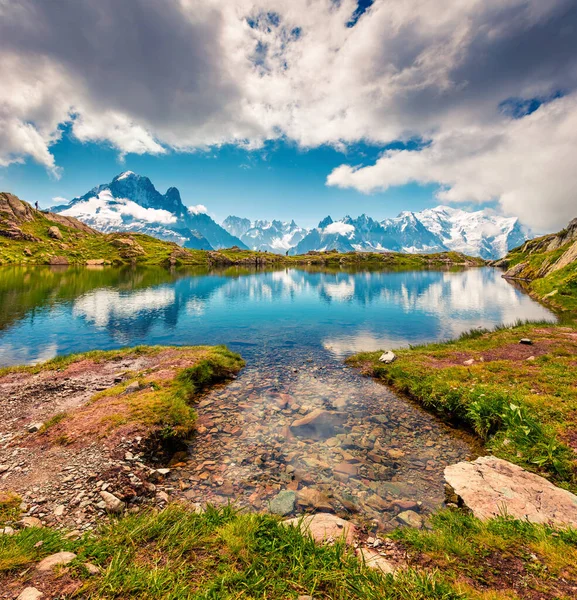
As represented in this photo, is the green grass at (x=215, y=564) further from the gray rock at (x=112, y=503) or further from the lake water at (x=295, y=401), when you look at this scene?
the lake water at (x=295, y=401)

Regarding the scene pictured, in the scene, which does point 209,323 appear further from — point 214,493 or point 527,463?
point 527,463

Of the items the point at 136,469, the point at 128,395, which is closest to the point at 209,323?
the point at 128,395

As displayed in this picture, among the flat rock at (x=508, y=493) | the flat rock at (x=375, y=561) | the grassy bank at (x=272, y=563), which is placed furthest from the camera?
the flat rock at (x=508, y=493)

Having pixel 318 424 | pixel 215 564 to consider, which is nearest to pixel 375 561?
pixel 215 564

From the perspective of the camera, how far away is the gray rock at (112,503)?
9.67 metres

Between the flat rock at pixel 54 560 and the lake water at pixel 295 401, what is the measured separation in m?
5.36

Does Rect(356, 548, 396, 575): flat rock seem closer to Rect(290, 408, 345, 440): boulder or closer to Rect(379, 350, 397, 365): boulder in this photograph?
Rect(290, 408, 345, 440): boulder

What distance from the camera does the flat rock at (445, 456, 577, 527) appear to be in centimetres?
883

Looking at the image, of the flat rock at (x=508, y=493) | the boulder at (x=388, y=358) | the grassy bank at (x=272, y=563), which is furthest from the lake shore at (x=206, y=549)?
the boulder at (x=388, y=358)

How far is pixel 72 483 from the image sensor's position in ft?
35.0

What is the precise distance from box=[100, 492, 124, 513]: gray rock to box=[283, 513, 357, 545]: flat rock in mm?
6024

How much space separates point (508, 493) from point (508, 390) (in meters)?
9.21

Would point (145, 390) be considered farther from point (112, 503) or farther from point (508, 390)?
point (508, 390)

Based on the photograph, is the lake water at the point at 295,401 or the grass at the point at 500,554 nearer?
the grass at the point at 500,554
